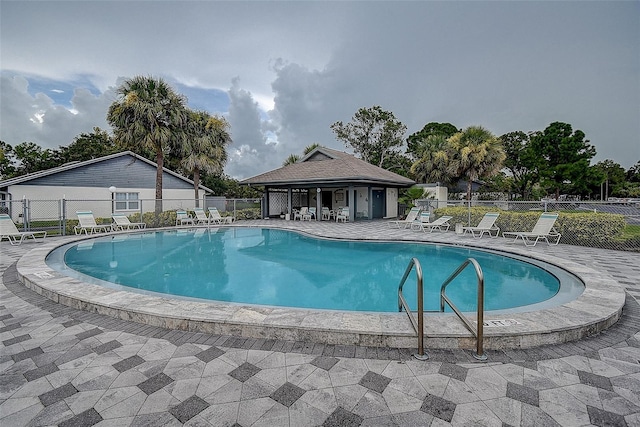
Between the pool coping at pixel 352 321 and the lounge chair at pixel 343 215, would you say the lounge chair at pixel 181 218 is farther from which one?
the pool coping at pixel 352 321

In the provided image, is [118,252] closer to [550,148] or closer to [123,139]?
[123,139]

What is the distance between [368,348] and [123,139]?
641 inches

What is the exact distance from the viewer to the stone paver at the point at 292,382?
201cm

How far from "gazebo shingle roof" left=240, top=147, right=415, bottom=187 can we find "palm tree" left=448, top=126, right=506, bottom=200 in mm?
4404

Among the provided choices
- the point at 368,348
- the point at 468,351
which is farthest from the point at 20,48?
the point at 468,351

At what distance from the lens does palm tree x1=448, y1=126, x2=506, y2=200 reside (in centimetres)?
2000

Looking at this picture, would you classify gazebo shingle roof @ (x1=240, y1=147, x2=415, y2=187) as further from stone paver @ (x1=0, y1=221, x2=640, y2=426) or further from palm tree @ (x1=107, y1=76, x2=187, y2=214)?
stone paver @ (x1=0, y1=221, x2=640, y2=426)

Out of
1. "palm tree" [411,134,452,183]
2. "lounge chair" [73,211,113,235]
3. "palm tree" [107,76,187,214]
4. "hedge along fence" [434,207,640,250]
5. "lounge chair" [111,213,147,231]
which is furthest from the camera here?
"palm tree" [411,134,452,183]

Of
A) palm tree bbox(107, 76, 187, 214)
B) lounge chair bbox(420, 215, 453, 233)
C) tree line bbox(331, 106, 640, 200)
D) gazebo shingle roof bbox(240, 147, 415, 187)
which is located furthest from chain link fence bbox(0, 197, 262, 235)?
tree line bbox(331, 106, 640, 200)

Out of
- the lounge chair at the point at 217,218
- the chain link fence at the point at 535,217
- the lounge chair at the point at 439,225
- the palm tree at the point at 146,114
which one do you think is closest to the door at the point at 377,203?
the chain link fence at the point at 535,217

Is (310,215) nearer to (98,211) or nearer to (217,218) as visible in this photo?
(217,218)

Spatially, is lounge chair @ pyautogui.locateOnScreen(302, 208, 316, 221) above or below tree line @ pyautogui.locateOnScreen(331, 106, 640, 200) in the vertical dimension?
below

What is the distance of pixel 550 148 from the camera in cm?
2797

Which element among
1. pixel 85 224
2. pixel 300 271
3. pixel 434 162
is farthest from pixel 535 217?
pixel 85 224
